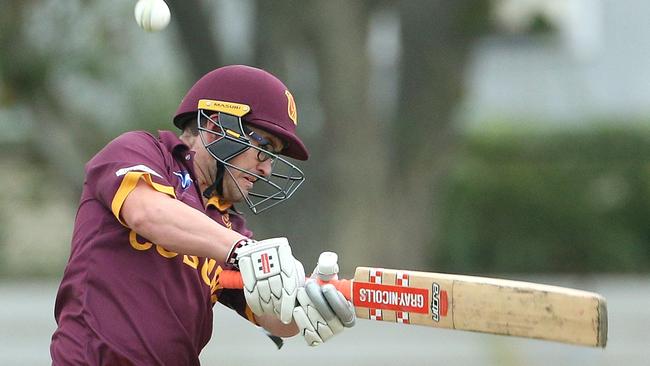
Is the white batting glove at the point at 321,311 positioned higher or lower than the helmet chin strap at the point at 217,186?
lower

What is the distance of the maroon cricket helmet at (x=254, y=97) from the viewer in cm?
423

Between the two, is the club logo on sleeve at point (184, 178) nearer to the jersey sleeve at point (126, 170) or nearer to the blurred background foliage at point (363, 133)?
the jersey sleeve at point (126, 170)

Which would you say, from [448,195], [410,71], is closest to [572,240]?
[448,195]

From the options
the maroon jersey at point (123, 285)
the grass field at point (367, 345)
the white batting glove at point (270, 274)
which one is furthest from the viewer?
the grass field at point (367, 345)

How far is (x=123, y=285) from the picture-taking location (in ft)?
13.1

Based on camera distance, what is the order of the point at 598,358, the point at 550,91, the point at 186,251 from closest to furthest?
the point at 186,251, the point at 598,358, the point at 550,91

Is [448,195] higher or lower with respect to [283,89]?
lower

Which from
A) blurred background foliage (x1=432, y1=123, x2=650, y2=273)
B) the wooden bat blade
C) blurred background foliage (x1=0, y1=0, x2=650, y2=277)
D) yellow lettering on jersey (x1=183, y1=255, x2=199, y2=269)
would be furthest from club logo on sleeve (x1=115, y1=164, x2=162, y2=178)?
blurred background foliage (x1=432, y1=123, x2=650, y2=273)

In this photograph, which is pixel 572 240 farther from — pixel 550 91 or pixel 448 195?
pixel 550 91

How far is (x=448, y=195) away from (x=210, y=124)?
979 centimetres

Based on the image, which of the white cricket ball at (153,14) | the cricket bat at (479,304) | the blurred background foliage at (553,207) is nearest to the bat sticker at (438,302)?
the cricket bat at (479,304)

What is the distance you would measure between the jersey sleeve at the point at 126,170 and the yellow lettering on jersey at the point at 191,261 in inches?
10.3

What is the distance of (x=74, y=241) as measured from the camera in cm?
411

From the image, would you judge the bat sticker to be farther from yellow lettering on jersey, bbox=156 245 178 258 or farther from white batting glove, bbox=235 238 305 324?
yellow lettering on jersey, bbox=156 245 178 258
